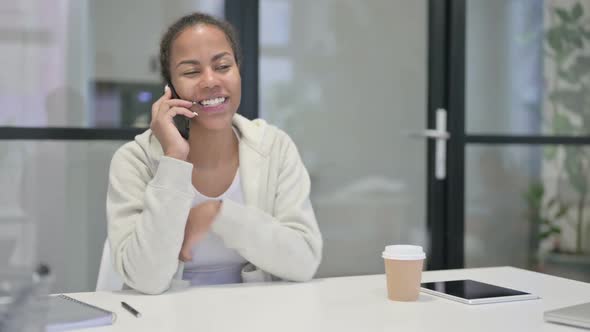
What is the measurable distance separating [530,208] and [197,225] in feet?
8.63

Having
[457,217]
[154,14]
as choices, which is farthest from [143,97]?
[457,217]

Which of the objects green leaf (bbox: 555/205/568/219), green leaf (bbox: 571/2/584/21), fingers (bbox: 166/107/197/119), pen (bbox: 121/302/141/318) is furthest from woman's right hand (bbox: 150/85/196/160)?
green leaf (bbox: 571/2/584/21)

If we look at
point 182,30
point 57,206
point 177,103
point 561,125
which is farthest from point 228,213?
point 561,125

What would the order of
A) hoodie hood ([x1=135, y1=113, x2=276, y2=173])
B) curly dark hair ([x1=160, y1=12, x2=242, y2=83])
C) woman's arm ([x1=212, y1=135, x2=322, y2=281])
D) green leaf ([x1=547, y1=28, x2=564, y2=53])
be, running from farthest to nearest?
1. green leaf ([x1=547, y1=28, x2=564, y2=53])
2. curly dark hair ([x1=160, y1=12, x2=242, y2=83])
3. hoodie hood ([x1=135, y1=113, x2=276, y2=173])
4. woman's arm ([x1=212, y1=135, x2=322, y2=281])

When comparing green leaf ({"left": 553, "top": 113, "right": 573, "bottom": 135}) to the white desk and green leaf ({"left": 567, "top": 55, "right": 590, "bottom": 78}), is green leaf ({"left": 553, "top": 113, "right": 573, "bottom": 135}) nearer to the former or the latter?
green leaf ({"left": 567, "top": 55, "right": 590, "bottom": 78})

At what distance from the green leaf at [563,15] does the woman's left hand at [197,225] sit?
2858mm

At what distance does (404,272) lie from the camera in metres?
1.43

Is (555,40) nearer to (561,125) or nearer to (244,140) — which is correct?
(561,125)

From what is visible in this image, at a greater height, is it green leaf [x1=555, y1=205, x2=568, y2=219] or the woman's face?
the woman's face

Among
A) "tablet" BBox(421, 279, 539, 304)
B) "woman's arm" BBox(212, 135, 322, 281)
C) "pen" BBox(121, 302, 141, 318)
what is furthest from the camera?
"woman's arm" BBox(212, 135, 322, 281)

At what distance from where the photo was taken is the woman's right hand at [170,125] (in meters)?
1.74

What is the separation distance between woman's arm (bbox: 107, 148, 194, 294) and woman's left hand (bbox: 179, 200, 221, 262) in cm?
6

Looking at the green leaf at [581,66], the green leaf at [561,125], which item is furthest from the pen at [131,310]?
the green leaf at [581,66]

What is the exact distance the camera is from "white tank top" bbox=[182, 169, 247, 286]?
1.85 meters
